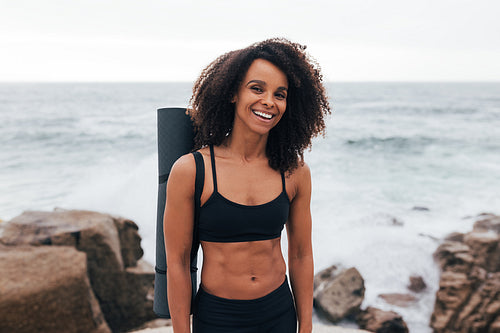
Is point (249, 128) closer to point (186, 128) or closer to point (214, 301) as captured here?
point (186, 128)

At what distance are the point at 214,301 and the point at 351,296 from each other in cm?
494

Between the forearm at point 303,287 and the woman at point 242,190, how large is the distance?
0.08 m

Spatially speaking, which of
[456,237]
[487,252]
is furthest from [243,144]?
[456,237]

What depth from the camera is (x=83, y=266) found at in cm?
426

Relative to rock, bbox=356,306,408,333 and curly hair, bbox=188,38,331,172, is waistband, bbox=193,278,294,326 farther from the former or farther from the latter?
rock, bbox=356,306,408,333

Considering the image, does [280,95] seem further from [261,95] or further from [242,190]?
[242,190]

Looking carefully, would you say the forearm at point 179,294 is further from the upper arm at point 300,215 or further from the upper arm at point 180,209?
the upper arm at point 300,215

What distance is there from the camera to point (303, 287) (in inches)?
83.7

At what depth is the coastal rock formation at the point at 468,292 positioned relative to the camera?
541 cm

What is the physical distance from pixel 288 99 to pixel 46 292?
3446 mm

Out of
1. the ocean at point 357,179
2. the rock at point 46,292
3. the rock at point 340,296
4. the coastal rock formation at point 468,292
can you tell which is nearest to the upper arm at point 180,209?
the ocean at point 357,179

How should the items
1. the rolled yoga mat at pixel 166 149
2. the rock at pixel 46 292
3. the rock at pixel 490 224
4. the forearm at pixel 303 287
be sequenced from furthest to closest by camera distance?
the rock at pixel 490 224
the rock at pixel 46 292
the forearm at pixel 303 287
the rolled yoga mat at pixel 166 149

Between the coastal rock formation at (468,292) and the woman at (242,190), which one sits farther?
the coastal rock formation at (468,292)

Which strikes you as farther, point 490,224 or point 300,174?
point 490,224
